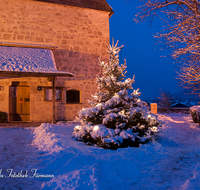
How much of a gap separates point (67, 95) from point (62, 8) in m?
5.84

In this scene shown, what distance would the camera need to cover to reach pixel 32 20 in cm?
1213

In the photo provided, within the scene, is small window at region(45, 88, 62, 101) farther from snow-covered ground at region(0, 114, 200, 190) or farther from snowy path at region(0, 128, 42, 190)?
snow-covered ground at region(0, 114, 200, 190)

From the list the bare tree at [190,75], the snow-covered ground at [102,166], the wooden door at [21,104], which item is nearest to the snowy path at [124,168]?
the snow-covered ground at [102,166]

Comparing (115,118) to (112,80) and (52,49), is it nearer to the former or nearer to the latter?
(112,80)

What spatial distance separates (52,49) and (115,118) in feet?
27.0

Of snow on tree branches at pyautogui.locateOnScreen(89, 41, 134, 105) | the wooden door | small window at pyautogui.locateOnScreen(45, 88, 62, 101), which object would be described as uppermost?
snow on tree branches at pyautogui.locateOnScreen(89, 41, 134, 105)

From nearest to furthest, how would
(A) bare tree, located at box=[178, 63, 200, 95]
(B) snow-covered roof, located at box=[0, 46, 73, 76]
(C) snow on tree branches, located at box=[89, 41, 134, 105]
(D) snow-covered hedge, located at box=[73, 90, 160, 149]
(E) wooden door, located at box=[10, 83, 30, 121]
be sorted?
(D) snow-covered hedge, located at box=[73, 90, 160, 149] → (C) snow on tree branches, located at box=[89, 41, 134, 105] → (A) bare tree, located at box=[178, 63, 200, 95] → (B) snow-covered roof, located at box=[0, 46, 73, 76] → (E) wooden door, located at box=[10, 83, 30, 121]

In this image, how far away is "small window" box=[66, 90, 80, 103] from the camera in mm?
12969

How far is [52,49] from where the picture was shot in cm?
1252

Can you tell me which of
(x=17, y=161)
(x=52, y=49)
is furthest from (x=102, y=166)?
(x=52, y=49)

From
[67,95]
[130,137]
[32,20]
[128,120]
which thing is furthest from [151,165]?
[32,20]

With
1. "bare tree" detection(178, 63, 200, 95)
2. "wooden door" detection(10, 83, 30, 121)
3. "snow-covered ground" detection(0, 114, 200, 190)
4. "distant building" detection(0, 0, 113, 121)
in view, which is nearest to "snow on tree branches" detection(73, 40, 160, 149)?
"snow-covered ground" detection(0, 114, 200, 190)

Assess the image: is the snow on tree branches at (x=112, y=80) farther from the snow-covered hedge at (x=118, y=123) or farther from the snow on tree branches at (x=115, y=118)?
the snow-covered hedge at (x=118, y=123)

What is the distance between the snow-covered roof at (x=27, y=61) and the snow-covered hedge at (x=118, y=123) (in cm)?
392
